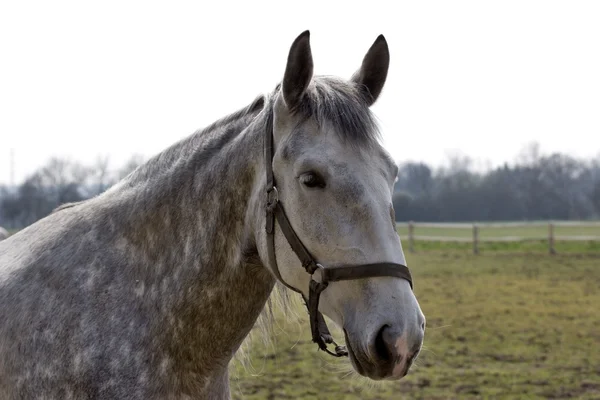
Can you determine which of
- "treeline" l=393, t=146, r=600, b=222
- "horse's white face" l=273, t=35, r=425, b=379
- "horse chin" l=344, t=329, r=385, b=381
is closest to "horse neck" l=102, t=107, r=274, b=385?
"horse's white face" l=273, t=35, r=425, b=379

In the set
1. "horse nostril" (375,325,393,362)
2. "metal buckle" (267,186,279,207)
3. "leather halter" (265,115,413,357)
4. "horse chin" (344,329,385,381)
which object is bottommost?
"horse chin" (344,329,385,381)

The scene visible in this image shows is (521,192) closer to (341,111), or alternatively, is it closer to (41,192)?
(41,192)

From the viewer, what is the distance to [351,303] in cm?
205

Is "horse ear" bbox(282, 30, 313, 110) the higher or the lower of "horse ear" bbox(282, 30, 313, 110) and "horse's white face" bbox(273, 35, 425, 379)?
the higher

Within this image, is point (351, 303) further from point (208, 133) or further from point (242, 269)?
point (208, 133)

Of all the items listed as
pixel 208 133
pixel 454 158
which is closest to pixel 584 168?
pixel 454 158

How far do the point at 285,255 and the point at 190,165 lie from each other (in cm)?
64

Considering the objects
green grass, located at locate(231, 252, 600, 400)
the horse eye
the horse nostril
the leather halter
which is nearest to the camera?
the horse nostril

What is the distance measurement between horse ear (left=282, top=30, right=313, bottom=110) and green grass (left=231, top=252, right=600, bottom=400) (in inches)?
38.6

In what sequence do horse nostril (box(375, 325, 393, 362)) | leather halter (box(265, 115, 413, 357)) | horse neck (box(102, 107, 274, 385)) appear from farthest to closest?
horse neck (box(102, 107, 274, 385)) < leather halter (box(265, 115, 413, 357)) < horse nostril (box(375, 325, 393, 362))

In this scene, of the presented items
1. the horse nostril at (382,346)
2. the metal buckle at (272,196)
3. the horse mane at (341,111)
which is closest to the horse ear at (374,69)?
the horse mane at (341,111)

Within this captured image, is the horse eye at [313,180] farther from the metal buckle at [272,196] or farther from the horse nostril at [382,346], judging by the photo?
the horse nostril at [382,346]

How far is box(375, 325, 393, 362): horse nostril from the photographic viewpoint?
1.91 meters

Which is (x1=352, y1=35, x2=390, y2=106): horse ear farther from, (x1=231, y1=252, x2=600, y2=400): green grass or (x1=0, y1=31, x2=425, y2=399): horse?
(x1=231, y1=252, x2=600, y2=400): green grass
